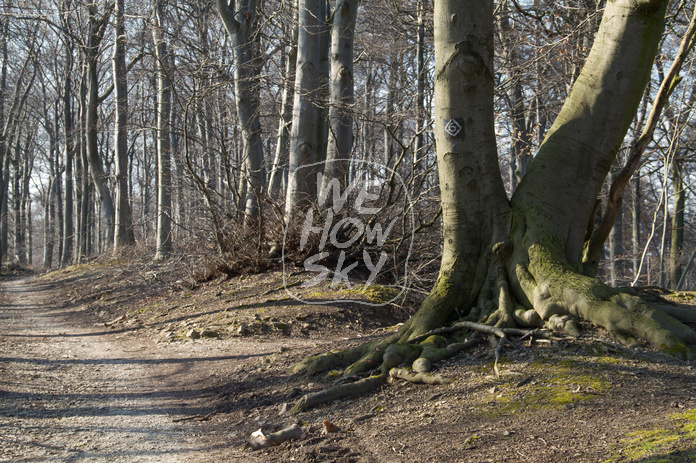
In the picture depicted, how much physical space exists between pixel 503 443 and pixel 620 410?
0.79 metres

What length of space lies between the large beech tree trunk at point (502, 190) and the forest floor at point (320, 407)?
0.42 meters

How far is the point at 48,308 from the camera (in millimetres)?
13398

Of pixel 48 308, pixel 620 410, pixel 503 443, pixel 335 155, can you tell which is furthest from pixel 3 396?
pixel 48 308

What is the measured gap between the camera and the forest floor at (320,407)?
3.11 metres

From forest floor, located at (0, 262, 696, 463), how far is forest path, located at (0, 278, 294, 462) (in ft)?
0.06

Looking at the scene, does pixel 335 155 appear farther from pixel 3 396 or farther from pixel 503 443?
pixel 503 443

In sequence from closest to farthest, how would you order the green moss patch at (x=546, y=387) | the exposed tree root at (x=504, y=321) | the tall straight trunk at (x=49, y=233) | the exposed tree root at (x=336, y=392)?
the green moss patch at (x=546, y=387)
the exposed tree root at (x=504, y=321)
the exposed tree root at (x=336, y=392)
the tall straight trunk at (x=49, y=233)

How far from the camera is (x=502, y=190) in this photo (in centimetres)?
525

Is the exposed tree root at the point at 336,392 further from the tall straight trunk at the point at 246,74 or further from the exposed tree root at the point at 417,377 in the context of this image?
the tall straight trunk at the point at 246,74

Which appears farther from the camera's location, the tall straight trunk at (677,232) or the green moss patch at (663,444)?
the tall straight trunk at (677,232)

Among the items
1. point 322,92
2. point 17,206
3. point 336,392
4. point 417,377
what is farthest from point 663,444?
point 17,206

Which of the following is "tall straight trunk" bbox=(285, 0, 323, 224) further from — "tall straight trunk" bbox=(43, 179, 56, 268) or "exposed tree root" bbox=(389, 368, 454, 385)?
"tall straight trunk" bbox=(43, 179, 56, 268)

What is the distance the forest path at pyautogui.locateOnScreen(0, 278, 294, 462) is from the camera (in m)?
3.89

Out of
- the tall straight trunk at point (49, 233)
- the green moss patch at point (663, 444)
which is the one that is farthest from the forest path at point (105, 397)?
the tall straight trunk at point (49, 233)
